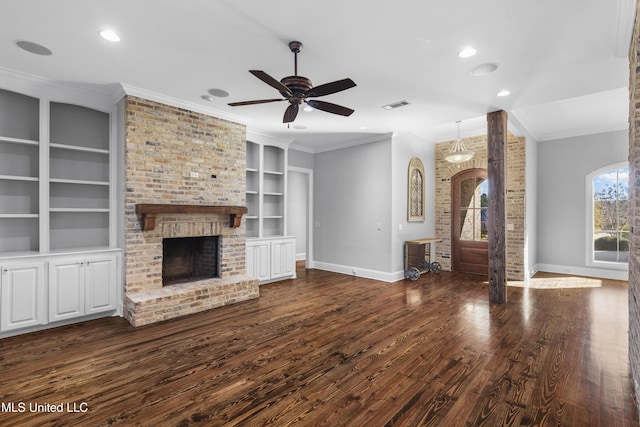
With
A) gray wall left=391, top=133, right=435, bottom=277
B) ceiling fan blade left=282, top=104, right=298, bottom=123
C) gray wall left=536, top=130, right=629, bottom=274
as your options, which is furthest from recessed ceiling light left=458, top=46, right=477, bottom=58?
gray wall left=536, top=130, right=629, bottom=274

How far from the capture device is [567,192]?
6.72m

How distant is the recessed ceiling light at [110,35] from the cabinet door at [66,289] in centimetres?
253

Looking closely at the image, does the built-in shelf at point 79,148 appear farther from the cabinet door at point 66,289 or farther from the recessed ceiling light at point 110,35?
the recessed ceiling light at point 110,35

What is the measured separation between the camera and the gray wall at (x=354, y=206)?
623 centimetres

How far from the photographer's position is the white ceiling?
93.6 inches

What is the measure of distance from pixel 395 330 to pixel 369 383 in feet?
→ 3.90

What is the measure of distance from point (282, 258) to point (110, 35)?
435 cm

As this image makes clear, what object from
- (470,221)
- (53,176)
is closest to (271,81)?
(53,176)

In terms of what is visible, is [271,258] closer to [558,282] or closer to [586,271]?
[558,282]

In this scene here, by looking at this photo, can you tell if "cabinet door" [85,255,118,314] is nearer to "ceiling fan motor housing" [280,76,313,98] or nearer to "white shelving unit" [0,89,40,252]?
"white shelving unit" [0,89,40,252]

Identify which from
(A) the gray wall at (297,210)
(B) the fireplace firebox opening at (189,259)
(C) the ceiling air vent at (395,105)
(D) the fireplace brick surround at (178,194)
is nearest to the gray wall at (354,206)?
(A) the gray wall at (297,210)

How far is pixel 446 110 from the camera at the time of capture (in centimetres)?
467

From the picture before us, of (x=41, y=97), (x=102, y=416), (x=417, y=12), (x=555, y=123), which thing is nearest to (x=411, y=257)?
(x=555, y=123)

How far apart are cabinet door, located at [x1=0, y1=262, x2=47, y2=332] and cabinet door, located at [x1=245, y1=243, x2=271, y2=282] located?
2744mm
